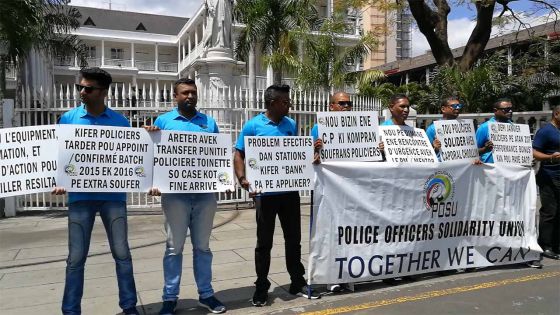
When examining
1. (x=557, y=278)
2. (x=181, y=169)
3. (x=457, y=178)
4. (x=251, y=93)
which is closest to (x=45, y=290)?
(x=181, y=169)

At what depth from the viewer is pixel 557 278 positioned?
510 cm

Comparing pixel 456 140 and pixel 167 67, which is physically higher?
pixel 167 67

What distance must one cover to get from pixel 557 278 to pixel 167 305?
4.07 m

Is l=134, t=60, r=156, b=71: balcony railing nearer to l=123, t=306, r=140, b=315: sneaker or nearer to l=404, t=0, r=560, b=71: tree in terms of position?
l=404, t=0, r=560, b=71: tree

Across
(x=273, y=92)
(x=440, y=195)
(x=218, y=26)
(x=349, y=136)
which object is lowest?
(x=440, y=195)

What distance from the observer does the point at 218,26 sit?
→ 40.4ft

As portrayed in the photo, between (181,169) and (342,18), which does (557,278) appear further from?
(342,18)

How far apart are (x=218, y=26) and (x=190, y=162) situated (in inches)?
351

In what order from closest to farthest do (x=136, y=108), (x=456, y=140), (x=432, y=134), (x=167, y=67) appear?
(x=456, y=140) → (x=432, y=134) → (x=136, y=108) → (x=167, y=67)

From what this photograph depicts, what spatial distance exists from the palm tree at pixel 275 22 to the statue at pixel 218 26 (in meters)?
3.83

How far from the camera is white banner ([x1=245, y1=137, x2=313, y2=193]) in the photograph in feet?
13.9

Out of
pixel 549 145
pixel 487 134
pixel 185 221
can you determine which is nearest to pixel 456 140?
pixel 487 134

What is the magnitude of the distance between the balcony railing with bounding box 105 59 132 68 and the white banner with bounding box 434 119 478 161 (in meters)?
48.0

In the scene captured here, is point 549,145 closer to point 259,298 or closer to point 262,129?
point 262,129
